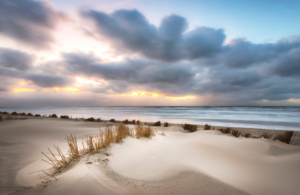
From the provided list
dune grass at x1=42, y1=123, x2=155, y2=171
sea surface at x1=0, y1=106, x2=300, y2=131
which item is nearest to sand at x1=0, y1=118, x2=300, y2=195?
dune grass at x1=42, y1=123, x2=155, y2=171

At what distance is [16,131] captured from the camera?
699 centimetres

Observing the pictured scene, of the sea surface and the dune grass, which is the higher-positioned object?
the dune grass

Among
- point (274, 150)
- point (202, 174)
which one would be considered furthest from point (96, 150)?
point (274, 150)

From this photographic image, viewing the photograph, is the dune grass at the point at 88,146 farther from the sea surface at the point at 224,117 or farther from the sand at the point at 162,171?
the sea surface at the point at 224,117

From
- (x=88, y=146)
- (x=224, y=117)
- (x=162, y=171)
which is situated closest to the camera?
(x=162, y=171)

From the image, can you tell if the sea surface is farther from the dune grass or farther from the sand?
the dune grass

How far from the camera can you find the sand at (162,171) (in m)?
2.15

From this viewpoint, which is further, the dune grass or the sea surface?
the sea surface

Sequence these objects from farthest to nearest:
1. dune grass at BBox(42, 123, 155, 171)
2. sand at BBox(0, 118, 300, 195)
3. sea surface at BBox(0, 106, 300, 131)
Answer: sea surface at BBox(0, 106, 300, 131)
dune grass at BBox(42, 123, 155, 171)
sand at BBox(0, 118, 300, 195)

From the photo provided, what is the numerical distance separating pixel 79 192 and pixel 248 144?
5.42m

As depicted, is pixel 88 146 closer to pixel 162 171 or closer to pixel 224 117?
pixel 162 171

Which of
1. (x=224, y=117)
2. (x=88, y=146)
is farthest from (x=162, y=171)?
(x=224, y=117)

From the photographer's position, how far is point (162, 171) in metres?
2.99

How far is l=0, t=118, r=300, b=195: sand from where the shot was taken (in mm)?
2146
